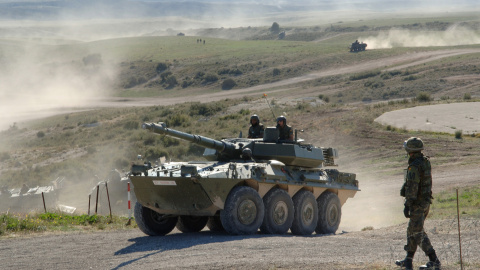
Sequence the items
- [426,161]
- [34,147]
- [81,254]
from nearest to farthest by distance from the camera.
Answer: [426,161] < [81,254] < [34,147]

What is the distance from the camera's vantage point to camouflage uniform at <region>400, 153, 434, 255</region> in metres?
10.9

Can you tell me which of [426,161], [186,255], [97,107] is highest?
[97,107]

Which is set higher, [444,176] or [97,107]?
[97,107]

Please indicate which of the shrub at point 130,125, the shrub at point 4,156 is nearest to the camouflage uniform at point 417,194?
the shrub at point 4,156

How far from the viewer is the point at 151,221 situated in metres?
16.9

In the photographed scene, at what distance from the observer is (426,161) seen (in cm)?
1109

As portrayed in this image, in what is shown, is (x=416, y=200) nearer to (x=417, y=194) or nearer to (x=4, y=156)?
(x=417, y=194)

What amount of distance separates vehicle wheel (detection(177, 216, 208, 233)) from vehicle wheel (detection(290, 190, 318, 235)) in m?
2.20

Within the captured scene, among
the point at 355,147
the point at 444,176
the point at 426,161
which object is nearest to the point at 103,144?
the point at 355,147

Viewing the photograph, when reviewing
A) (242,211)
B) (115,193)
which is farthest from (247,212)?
(115,193)

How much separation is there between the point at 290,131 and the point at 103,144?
2669 centimetres

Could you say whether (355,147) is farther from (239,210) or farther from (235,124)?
(239,210)

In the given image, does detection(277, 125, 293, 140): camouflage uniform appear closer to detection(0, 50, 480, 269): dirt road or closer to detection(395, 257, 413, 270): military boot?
detection(0, 50, 480, 269): dirt road

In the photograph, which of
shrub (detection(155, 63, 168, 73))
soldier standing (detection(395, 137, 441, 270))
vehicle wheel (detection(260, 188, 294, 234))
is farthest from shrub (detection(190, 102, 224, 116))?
soldier standing (detection(395, 137, 441, 270))
